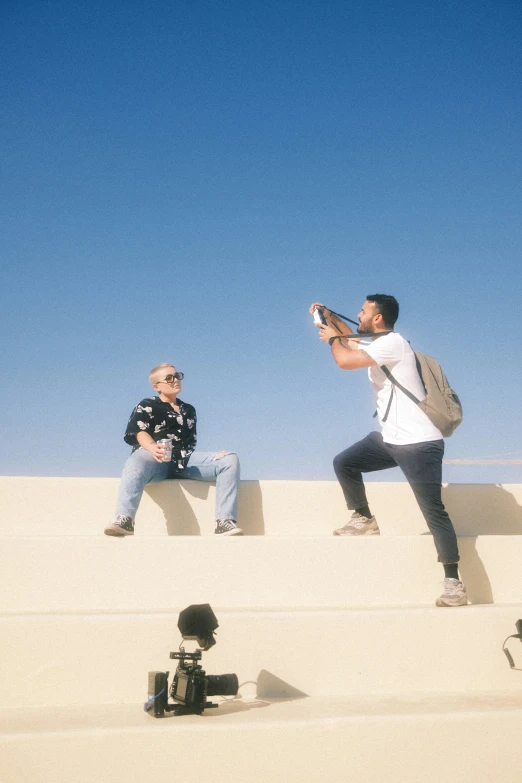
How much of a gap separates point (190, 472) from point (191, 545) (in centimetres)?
95

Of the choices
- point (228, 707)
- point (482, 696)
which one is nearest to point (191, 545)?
point (228, 707)

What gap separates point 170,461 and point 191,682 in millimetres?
1948

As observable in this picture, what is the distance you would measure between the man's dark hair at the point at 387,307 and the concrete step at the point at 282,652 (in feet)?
5.54

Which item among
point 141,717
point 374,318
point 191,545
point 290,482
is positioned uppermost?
point 374,318

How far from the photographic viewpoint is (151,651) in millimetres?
2377

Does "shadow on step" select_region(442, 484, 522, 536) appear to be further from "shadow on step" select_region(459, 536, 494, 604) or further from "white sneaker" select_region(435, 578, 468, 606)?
"white sneaker" select_region(435, 578, 468, 606)

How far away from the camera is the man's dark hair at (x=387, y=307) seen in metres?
3.49

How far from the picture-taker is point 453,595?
2.82 m

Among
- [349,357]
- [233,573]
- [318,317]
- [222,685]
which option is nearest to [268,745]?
[222,685]

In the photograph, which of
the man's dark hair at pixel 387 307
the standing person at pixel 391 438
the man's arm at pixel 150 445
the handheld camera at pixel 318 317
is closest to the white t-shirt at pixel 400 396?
the standing person at pixel 391 438

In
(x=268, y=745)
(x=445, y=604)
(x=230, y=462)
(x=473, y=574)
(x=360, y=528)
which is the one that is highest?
(x=230, y=462)

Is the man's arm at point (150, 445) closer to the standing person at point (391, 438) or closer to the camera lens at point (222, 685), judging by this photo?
the standing person at point (391, 438)

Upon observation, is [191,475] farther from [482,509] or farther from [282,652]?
[482,509]

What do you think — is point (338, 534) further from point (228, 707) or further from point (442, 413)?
point (228, 707)
